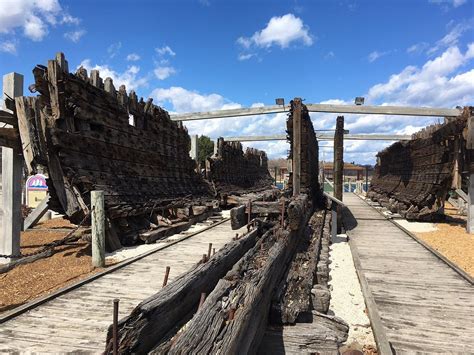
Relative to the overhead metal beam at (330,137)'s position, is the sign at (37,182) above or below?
below

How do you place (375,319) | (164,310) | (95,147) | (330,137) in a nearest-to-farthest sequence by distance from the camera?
(164,310), (375,319), (95,147), (330,137)

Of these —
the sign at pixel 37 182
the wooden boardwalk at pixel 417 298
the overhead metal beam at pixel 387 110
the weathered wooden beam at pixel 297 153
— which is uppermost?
the overhead metal beam at pixel 387 110

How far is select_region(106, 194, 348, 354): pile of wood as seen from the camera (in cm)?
246

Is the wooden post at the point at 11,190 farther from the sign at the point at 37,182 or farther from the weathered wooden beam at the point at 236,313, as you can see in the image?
the sign at the point at 37,182

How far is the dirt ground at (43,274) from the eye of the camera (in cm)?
505

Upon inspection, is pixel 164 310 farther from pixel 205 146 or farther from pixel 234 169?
pixel 205 146

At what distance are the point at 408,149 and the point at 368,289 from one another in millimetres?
16010

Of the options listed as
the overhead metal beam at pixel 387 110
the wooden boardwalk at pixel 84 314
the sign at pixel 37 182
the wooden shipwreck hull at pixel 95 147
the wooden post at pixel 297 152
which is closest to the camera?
the wooden boardwalk at pixel 84 314

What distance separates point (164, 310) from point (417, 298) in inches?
171

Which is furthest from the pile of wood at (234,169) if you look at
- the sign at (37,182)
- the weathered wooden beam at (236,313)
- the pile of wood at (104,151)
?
the weathered wooden beam at (236,313)

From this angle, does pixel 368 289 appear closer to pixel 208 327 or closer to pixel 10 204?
pixel 208 327

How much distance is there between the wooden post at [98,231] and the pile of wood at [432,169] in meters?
11.6

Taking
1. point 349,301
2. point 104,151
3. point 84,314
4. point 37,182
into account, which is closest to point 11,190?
point 104,151

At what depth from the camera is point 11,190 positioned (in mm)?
7074
